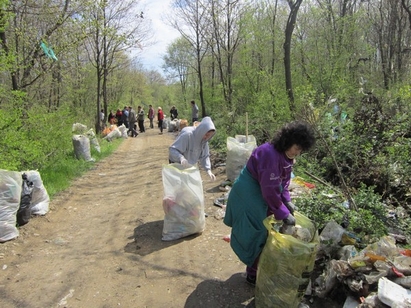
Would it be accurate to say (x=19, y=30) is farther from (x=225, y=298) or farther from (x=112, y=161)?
(x=225, y=298)

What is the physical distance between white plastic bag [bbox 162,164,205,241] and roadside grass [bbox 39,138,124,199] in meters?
2.90

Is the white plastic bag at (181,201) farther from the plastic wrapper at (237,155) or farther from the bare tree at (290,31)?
the bare tree at (290,31)

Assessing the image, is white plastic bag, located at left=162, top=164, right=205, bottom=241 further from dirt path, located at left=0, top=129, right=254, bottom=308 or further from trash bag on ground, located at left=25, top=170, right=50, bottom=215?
trash bag on ground, located at left=25, top=170, right=50, bottom=215

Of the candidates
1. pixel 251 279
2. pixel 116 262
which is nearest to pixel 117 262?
pixel 116 262

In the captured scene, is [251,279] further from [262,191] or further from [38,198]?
[38,198]

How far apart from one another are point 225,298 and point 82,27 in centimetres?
855

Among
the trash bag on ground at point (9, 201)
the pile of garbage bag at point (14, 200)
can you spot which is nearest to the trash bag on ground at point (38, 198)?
the pile of garbage bag at point (14, 200)

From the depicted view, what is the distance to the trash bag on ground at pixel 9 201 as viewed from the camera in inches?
144

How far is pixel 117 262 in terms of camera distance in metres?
3.43

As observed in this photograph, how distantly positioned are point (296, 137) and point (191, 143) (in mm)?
1943

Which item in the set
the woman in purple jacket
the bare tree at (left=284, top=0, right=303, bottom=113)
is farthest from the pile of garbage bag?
the bare tree at (left=284, top=0, right=303, bottom=113)

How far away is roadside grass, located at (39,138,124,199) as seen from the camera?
5.95m

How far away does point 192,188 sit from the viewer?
146 inches

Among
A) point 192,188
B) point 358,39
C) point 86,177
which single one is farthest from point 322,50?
point 192,188
